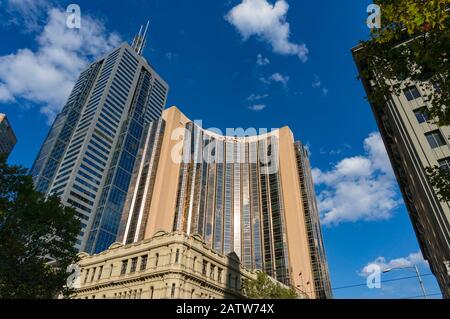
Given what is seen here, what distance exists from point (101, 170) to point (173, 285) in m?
104

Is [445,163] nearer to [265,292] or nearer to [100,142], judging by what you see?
[265,292]

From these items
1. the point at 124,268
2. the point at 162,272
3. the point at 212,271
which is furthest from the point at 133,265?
the point at 212,271

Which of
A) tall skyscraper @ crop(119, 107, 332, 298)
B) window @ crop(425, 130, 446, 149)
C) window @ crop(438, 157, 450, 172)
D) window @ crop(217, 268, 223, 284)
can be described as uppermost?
tall skyscraper @ crop(119, 107, 332, 298)

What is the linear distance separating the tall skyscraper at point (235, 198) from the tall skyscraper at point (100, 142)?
26.6 metres

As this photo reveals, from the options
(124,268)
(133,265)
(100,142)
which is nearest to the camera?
(133,265)

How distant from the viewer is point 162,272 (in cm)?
3322

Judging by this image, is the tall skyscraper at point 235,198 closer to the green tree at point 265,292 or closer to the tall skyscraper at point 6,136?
the green tree at point 265,292

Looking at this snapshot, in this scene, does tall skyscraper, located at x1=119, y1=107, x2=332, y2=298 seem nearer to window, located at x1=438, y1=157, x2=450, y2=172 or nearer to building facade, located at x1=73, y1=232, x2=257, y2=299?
building facade, located at x1=73, y1=232, x2=257, y2=299

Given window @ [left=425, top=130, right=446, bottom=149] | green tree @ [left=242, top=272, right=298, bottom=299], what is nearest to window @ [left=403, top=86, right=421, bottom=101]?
window @ [left=425, top=130, right=446, bottom=149]

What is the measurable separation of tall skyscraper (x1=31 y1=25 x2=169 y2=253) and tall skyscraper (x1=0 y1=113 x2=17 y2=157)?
91.1 feet

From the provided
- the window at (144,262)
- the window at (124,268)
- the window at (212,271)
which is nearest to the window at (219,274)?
the window at (212,271)

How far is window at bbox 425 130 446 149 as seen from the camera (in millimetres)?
26895

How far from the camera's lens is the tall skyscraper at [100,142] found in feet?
365

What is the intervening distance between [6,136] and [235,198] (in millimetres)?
132615
